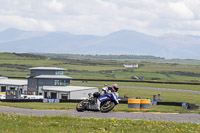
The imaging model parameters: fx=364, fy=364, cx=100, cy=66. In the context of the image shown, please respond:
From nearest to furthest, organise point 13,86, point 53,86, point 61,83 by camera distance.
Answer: point 53,86
point 61,83
point 13,86

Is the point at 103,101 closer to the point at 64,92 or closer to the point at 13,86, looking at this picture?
the point at 64,92

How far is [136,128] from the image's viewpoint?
15.5m

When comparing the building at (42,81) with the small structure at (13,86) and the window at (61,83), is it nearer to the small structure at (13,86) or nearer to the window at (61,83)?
the window at (61,83)

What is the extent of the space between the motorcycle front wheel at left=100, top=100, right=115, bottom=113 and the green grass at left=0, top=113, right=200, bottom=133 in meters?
5.27

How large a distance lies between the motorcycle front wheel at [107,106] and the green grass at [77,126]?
17.3 feet

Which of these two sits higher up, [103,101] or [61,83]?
[61,83]

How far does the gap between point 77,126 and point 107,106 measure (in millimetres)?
7511

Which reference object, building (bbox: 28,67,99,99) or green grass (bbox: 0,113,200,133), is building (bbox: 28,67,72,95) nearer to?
building (bbox: 28,67,99,99)

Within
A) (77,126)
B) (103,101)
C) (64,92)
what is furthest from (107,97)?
(64,92)

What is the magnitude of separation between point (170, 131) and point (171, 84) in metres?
97.9

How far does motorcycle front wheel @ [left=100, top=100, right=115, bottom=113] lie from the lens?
74.1ft

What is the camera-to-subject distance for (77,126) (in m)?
15.4

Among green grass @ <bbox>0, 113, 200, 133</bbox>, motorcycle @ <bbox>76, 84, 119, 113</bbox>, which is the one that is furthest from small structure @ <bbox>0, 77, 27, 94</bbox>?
green grass @ <bbox>0, 113, 200, 133</bbox>

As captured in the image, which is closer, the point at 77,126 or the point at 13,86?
the point at 77,126
